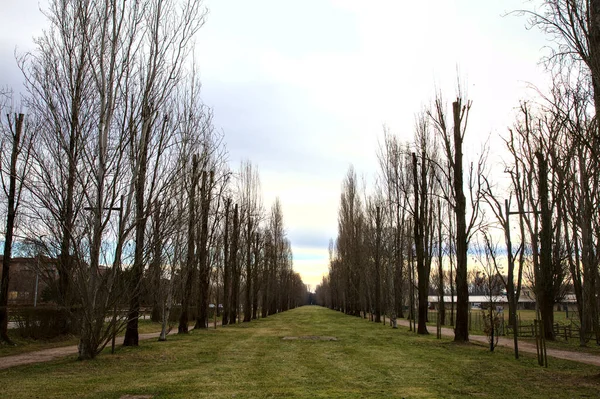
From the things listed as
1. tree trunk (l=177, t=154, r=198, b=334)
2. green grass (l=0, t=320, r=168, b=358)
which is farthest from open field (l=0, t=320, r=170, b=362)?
tree trunk (l=177, t=154, r=198, b=334)

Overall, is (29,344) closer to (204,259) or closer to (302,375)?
(204,259)

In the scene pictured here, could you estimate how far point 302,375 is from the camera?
8766mm

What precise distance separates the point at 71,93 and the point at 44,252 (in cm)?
393

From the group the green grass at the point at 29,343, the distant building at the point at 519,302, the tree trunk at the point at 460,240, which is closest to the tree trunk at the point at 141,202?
the green grass at the point at 29,343

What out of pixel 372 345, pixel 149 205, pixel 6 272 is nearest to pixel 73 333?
pixel 6 272

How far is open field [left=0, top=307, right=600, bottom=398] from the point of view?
7.21m

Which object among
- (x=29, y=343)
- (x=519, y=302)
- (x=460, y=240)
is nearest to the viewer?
(x=460, y=240)

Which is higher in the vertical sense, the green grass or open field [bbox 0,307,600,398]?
open field [bbox 0,307,600,398]

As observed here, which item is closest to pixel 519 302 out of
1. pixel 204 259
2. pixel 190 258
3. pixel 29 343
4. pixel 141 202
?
pixel 204 259

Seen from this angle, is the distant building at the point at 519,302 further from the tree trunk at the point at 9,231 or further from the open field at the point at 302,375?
the tree trunk at the point at 9,231

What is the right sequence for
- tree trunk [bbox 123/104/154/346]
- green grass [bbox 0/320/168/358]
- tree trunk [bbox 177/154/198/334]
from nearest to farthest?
tree trunk [bbox 123/104/154/346] → green grass [bbox 0/320/168/358] → tree trunk [bbox 177/154/198/334]

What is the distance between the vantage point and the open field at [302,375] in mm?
7211

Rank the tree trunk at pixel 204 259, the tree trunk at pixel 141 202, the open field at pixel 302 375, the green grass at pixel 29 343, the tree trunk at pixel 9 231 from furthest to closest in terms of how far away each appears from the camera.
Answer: the tree trunk at pixel 204 259
the tree trunk at pixel 9 231
the green grass at pixel 29 343
the tree trunk at pixel 141 202
the open field at pixel 302 375

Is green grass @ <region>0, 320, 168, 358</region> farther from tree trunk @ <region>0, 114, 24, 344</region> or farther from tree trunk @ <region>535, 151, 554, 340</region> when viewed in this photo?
tree trunk @ <region>535, 151, 554, 340</region>
